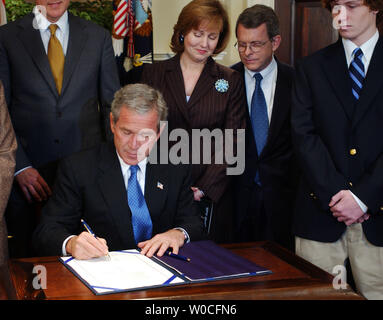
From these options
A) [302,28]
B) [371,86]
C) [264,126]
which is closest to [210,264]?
[371,86]

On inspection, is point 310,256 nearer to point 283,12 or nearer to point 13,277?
point 13,277

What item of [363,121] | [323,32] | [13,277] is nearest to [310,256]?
[363,121]

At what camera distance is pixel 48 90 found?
10.1 feet

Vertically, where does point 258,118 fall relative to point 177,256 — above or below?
above

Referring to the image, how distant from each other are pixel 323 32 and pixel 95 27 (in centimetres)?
177

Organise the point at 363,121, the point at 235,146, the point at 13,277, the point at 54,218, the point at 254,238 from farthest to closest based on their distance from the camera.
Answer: the point at 254,238, the point at 235,146, the point at 363,121, the point at 54,218, the point at 13,277

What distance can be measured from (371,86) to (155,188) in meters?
1.03

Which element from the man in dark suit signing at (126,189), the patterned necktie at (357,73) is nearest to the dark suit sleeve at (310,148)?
the patterned necktie at (357,73)

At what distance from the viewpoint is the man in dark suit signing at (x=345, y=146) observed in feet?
8.29

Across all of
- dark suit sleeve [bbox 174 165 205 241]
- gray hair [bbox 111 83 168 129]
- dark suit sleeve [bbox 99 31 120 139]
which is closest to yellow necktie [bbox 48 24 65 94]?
dark suit sleeve [bbox 99 31 120 139]

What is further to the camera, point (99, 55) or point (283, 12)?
point (283, 12)

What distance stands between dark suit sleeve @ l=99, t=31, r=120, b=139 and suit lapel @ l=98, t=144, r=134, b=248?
0.69 metres

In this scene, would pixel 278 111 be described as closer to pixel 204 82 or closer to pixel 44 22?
pixel 204 82

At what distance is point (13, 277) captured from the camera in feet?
6.14
